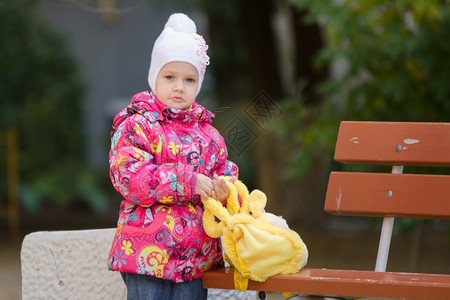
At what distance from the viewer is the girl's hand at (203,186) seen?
2662 millimetres

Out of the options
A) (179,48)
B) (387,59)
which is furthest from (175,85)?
(387,59)

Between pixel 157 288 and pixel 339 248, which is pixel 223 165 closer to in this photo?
pixel 157 288

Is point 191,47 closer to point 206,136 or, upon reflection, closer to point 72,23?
point 206,136

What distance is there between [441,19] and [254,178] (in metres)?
6.31

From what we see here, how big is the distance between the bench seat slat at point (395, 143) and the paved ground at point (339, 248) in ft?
11.1

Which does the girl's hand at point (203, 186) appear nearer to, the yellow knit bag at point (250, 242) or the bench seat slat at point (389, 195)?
the yellow knit bag at point (250, 242)

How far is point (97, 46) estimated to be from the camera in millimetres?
15148

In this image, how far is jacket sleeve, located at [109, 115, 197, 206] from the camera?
2609 millimetres

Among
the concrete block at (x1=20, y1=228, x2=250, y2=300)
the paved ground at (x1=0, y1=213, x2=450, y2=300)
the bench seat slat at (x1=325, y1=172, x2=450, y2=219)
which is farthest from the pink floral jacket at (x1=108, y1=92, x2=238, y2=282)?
the paved ground at (x1=0, y1=213, x2=450, y2=300)

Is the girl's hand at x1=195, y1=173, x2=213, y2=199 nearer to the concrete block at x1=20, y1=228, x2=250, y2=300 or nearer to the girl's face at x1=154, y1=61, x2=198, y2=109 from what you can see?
the girl's face at x1=154, y1=61, x2=198, y2=109

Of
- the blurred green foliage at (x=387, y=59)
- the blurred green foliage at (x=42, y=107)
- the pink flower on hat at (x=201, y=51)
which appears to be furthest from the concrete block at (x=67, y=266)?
the blurred green foliage at (x=42, y=107)

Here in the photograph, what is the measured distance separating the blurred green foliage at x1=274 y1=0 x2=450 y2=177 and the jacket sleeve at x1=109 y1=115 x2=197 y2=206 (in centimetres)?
388

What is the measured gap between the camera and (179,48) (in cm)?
279

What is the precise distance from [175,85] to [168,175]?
1.22 ft
